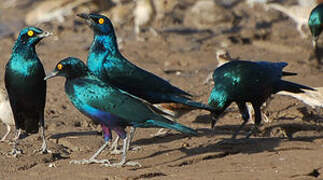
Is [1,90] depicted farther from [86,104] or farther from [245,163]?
[245,163]

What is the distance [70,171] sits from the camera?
6.88m

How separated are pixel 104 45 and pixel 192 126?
5.54 ft

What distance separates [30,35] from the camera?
7.61 m

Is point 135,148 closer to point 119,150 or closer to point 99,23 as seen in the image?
Result: point 119,150

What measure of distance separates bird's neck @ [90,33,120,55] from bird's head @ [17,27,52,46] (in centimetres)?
72

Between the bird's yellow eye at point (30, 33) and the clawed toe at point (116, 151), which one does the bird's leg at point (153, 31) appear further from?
the bird's yellow eye at point (30, 33)

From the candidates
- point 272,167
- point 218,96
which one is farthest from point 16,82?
point 272,167

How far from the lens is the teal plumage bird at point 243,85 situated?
25.4 ft

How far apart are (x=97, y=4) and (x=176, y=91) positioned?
9.40 metres

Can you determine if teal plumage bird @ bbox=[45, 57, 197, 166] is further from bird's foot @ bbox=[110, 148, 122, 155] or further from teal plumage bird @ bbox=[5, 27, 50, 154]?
bird's foot @ bbox=[110, 148, 122, 155]

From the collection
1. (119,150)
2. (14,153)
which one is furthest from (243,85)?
(14,153)

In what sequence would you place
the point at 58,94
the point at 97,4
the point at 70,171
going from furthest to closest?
the point at 97,4
the point at 58,94
the point at 70,171

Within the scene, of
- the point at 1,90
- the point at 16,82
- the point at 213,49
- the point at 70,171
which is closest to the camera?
the point at 70,171

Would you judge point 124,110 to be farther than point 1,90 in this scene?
No
